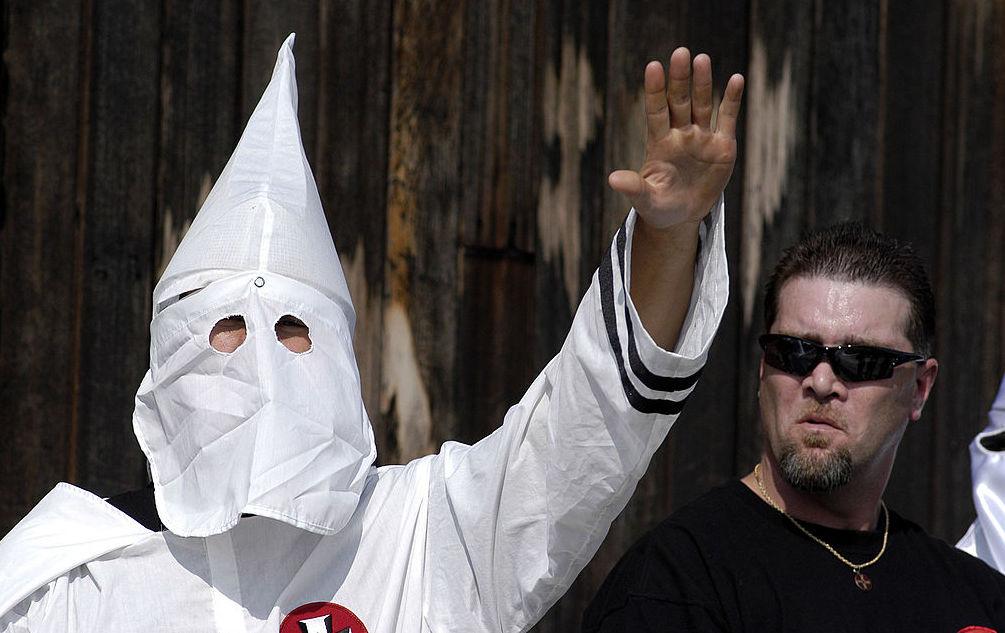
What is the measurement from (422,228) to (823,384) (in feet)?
3.71

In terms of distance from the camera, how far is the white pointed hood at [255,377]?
2.12 meters

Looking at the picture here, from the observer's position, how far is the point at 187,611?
2.17m

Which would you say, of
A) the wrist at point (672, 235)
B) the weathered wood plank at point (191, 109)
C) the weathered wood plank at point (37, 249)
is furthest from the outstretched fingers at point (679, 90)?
the weathered wood plank at point (37, 249)

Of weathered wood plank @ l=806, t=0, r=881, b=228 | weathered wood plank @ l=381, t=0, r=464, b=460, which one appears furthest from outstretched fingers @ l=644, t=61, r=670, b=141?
weathered wood plank @ l=806, t=0, r=881, b=228

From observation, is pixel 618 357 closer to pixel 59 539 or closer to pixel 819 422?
pixel 819 422

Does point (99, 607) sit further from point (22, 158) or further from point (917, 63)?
point (917, 63)

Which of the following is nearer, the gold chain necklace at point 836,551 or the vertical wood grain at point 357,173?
the gold chain necklace at point 836,551

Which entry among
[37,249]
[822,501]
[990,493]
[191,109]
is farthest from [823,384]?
[37,249]

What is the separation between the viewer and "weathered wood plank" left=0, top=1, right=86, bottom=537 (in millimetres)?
2902

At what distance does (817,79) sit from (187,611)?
2.29 metres

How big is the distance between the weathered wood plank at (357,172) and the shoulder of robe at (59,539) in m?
0.90

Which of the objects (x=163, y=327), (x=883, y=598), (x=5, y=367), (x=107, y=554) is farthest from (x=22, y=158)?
(x=883, y=598)

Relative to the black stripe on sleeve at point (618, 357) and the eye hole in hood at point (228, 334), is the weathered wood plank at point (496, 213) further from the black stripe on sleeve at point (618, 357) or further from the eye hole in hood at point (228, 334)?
the black stripe on sleeve at point (618, 357)

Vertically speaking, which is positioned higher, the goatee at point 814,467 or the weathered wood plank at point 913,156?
the weathered wood plank at point 913,156
